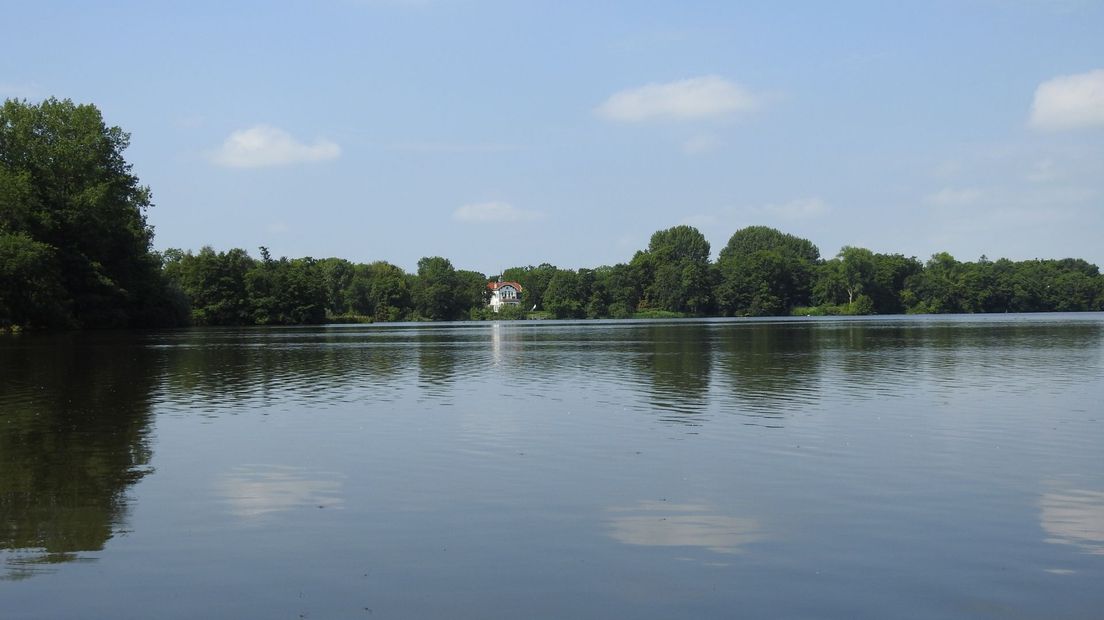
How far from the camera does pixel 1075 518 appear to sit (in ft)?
36.4

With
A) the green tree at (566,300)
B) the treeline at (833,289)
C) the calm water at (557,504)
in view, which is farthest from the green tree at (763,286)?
the calm water at (557,504)

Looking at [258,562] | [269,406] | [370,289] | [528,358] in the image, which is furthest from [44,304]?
[370,289]

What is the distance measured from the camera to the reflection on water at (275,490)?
39.2 ft

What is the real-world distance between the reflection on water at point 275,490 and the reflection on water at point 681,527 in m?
3.89

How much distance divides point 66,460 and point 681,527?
34.9 ft

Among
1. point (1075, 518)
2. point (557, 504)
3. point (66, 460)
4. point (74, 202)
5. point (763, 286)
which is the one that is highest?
point (74, 202)

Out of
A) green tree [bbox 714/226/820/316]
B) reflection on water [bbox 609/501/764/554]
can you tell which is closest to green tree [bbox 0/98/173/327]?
reflection on water [bbox 609/501/764/554]

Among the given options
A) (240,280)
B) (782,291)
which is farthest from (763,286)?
(240,280)

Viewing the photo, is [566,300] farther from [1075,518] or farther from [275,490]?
[1075,518]

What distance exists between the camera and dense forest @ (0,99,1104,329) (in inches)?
3152

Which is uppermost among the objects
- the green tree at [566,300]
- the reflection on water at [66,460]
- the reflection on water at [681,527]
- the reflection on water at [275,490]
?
the green tree at [566,300]

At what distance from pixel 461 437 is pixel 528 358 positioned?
2721 cm

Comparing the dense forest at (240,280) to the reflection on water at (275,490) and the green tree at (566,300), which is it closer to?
the green tree at (566,300)

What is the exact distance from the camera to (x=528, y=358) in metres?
45.3
